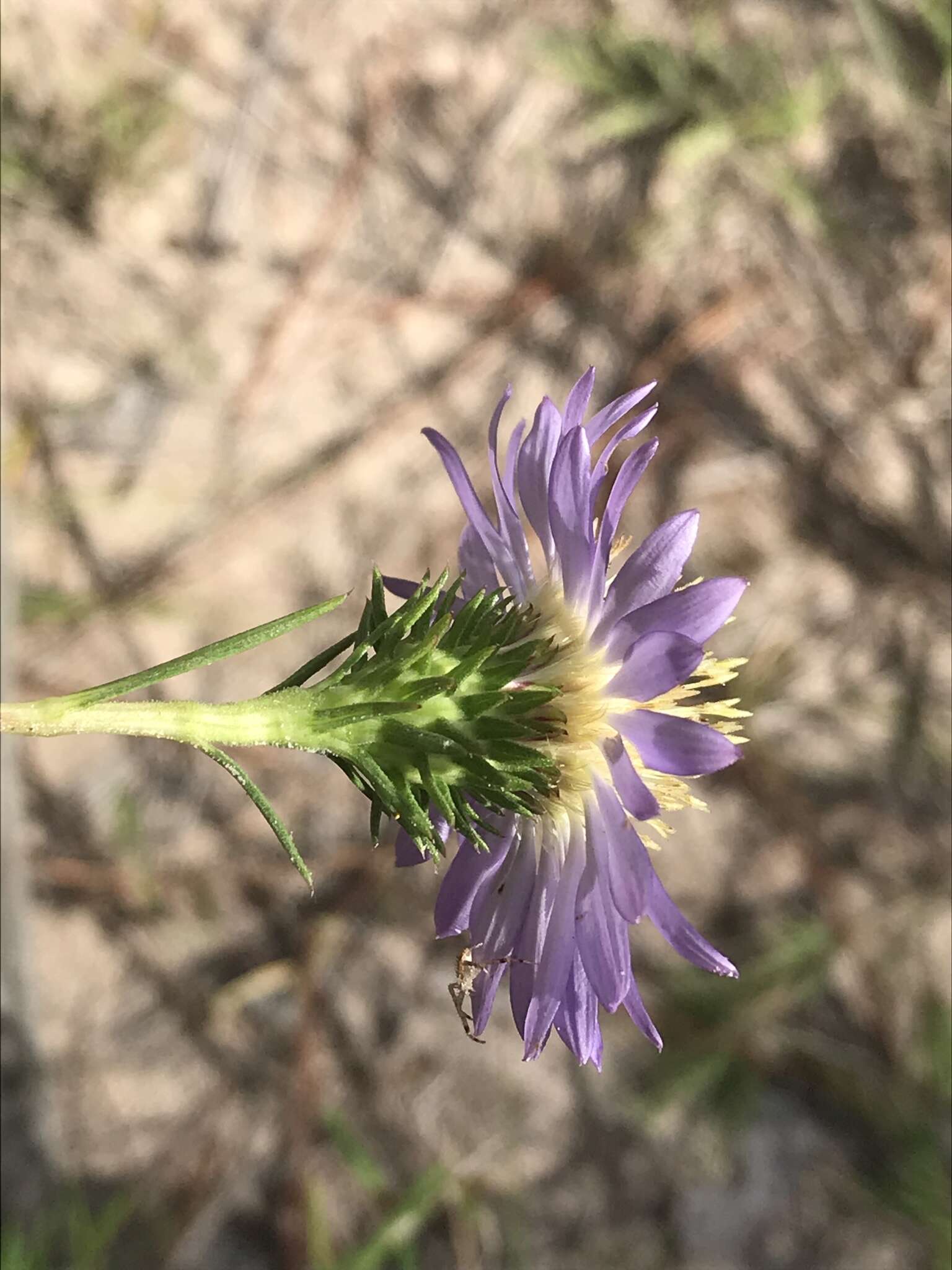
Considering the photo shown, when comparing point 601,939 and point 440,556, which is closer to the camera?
point 601,939

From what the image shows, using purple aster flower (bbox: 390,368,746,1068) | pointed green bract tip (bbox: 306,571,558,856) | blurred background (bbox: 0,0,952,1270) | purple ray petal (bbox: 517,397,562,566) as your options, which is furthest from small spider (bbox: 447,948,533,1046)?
blurred background (bbox: 0,0,952,1270)

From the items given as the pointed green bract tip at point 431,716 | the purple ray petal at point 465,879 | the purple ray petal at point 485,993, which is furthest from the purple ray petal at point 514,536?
the purple ray petal at point 485,993

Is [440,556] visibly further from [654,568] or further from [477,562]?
[654,568]

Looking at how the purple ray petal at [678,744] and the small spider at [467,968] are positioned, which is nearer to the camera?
the purple ray petal at [678,744]

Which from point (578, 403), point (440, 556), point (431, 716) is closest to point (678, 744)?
point (431, 716)

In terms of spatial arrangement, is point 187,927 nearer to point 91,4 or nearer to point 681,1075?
point 681,1075

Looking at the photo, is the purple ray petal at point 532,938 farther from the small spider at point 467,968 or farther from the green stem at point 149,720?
the green stem at point 149,720
